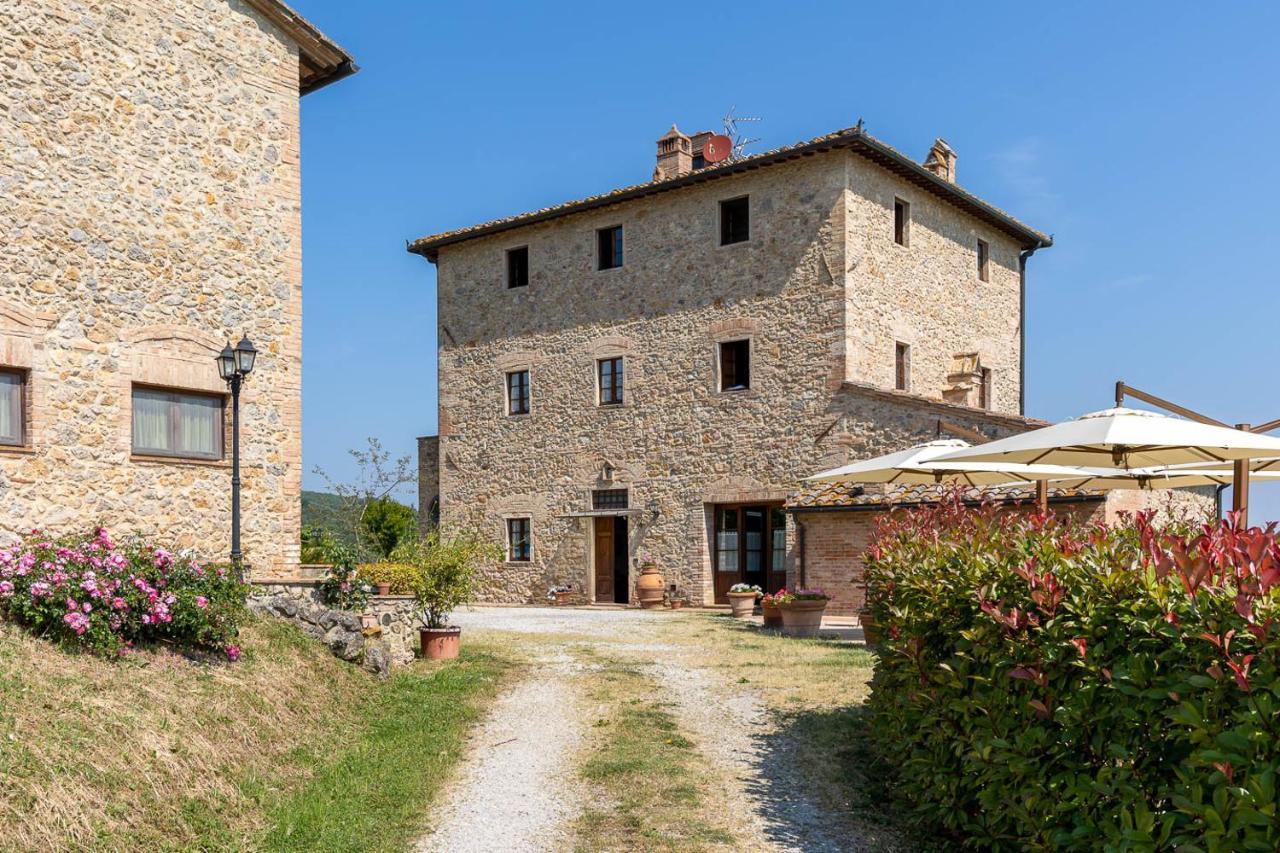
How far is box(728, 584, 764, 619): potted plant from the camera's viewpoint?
17.6m

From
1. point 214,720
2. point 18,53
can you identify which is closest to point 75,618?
point 214,720

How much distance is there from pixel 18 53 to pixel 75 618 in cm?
575

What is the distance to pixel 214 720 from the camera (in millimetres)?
7070

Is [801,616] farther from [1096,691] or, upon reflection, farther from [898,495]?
[1096,691]

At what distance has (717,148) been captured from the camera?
2161 cm

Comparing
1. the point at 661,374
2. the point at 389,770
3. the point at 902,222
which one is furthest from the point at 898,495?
the point at 389,770

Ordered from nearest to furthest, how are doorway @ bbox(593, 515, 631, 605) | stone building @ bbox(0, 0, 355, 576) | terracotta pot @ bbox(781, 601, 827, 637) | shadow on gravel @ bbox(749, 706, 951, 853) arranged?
shadow on gravel @ bbox(749, 706, 951, 853), stone building @ bbox(0, 0, 355, 576), terracotta pot @ bbox(781, 601, 827, 637), doorway @ bbox(593, 515, 631, 605)

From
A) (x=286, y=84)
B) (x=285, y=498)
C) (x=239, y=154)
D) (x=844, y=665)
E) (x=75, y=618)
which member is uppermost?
(x=286, y=84)

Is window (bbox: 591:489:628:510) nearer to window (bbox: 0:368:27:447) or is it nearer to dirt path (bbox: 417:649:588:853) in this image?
dirt path (bbox: 417:649:588:853)

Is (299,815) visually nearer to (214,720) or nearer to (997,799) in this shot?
(214,720)

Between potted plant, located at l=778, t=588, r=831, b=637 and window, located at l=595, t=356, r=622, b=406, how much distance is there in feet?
25.4

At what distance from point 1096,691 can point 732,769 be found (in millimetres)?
3581

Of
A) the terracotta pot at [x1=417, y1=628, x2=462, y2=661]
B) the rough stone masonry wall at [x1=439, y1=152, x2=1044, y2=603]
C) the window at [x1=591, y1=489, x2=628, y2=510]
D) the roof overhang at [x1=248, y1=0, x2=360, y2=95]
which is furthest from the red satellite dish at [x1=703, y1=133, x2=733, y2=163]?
the terracotta pot at [x1=417, y1=628, x2=462, y2=661]

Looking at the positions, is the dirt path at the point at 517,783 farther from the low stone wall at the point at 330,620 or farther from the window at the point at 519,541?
the window at the point at 519,541
